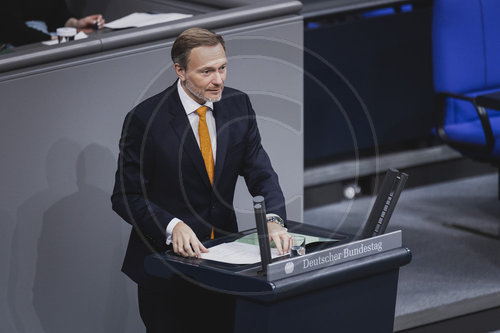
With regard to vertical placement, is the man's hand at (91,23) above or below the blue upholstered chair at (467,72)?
above

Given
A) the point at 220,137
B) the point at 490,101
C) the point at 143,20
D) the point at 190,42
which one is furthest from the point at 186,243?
the point at 490,101

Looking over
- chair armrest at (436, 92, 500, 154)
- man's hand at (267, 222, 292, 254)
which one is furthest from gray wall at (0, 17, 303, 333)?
chair armrest at (436, 92, 500, 154)

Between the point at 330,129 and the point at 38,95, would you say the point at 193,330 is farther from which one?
the point at 330,129

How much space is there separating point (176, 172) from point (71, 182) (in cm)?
68

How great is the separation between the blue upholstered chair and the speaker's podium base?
2163 mm

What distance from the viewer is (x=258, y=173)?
2.85 metres

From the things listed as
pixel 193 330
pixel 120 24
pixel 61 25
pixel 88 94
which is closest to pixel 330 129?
pixel 61 25

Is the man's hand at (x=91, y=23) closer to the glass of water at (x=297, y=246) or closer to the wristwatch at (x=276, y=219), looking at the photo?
the wristwatch at (x=276, y=219)

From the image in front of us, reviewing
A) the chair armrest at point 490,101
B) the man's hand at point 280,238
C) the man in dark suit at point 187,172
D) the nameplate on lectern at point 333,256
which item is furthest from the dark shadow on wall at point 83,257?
the chair armrest at point 490,101

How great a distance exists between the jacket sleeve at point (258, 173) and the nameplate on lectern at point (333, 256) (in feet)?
1.15

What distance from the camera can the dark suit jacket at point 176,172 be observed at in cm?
273

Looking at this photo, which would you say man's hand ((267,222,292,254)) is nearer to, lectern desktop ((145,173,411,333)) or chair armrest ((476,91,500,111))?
lectern desktop ((145,173,411,333))

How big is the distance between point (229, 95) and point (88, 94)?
2.22ft

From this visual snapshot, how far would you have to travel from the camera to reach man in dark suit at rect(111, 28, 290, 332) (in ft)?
8.69
